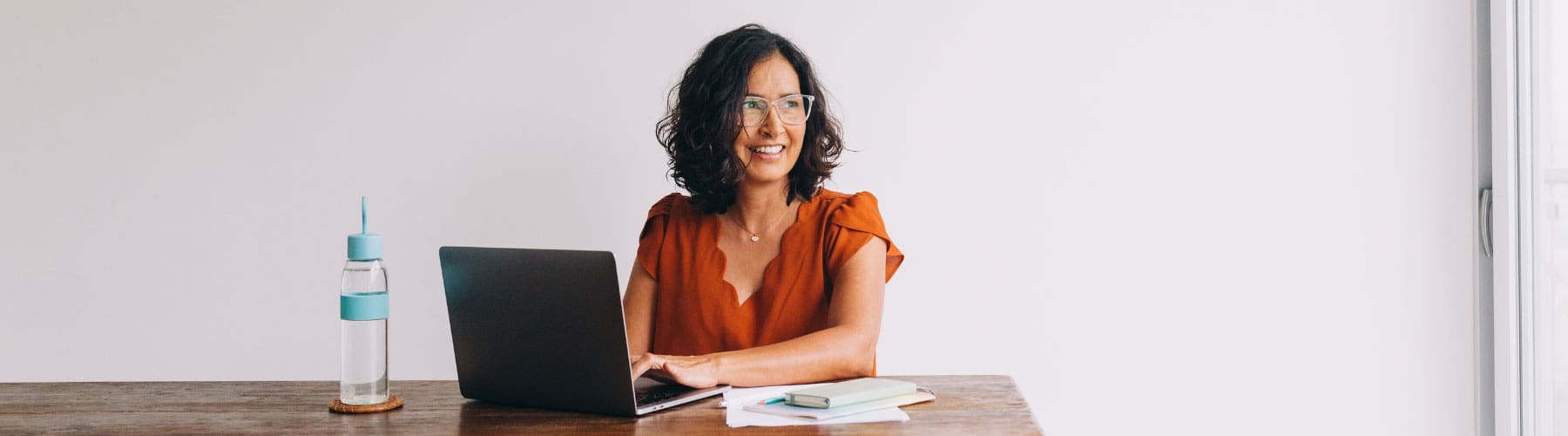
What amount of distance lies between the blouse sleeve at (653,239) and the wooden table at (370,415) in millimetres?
479

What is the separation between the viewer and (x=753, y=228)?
1.92m

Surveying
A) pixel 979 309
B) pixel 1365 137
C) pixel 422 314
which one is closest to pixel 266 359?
pixel 422 314

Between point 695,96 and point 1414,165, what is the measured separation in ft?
5.16

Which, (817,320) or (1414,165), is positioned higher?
(1414,165)

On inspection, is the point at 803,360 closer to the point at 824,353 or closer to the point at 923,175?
the point at 824,353

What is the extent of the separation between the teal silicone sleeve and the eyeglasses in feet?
2.36

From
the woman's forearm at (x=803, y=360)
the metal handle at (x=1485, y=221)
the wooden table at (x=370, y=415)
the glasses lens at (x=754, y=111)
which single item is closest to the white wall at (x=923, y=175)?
the metal handle at (x=1485, y=221)

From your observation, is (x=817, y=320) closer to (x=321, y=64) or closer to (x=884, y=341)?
(x=884, y=341)

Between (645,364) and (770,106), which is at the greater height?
(770,106)

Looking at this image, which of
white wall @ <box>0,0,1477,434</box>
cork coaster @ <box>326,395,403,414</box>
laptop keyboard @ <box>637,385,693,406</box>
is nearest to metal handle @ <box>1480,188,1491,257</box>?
white wall @ <box>0,0,1477,434</box>

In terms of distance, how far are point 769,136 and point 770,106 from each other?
0.18ft

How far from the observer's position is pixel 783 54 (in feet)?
6.35

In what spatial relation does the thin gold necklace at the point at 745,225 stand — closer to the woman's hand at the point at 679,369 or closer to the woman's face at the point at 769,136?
the woman's face at the point at 769,136

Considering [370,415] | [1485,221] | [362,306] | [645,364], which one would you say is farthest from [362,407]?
[1485,221]
